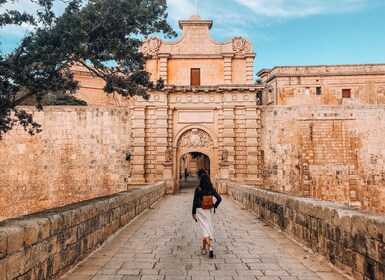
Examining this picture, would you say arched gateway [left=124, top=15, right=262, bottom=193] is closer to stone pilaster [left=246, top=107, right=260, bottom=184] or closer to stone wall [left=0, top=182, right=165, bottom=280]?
stone pilaster [left=246, top=107, right=260, bottom=184]

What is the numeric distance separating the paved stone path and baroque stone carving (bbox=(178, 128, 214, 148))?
1210 centimetres

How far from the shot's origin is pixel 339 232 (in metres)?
4.45

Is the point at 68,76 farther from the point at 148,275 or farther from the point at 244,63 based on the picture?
the point at 244,63

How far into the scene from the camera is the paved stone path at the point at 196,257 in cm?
441

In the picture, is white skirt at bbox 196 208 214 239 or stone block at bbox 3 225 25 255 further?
white skirt at bbox 196 208 214 239

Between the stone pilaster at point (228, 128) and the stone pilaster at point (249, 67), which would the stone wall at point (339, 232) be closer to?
the stone pilaster at point (228, 128)

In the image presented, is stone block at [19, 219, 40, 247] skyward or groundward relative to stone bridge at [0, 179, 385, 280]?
skyward

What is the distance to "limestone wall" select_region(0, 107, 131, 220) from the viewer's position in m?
20.3

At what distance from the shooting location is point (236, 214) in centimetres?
1038

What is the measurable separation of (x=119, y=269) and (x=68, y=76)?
7.34 metres

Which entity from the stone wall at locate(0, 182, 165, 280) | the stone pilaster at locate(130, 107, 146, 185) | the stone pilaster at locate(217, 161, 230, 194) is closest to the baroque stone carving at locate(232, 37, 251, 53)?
the stone pilaster at locate(130, 107, 146, 185)

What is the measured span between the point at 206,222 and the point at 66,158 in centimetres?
1693

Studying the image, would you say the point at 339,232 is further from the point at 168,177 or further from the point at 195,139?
the point at 195,139

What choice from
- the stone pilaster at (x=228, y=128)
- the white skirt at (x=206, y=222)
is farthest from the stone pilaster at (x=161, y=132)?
the white skirt at (x=206, y=222)
